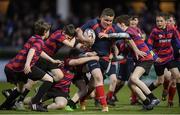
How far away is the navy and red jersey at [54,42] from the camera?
15375 millimetres

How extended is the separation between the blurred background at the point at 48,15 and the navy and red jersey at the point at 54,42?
335 inches

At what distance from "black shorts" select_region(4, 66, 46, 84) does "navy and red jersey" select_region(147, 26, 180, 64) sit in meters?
2.51

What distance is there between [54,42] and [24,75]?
0.89m

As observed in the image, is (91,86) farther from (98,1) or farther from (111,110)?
(98,1)

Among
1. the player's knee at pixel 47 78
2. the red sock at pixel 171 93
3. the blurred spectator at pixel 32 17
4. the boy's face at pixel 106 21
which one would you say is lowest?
the red sock at pixel 171 93

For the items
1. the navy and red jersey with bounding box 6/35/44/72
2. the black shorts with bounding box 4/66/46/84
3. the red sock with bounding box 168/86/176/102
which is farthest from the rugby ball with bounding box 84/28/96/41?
the red sock with bounding box 168/86/176/102

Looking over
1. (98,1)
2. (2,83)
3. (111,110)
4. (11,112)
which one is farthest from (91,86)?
(98,1)

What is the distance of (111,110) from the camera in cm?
1538

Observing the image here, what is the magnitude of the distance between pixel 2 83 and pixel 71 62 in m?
7.74

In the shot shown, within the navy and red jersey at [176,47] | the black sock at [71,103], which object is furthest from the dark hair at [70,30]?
the navy and red jersey at [176,47]

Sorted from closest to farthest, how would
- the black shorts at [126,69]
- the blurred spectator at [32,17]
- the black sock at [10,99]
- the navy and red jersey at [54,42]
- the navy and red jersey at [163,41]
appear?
the black sock at [10,99]
the navy and red jersey at [54,42]
the navy and red jersey at [163,41]
the black shorts at [126,69]
the blurred spectator at [32,17]

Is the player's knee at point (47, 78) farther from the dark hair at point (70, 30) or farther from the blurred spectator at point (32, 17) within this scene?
the blurred spectator at point (32, 17)

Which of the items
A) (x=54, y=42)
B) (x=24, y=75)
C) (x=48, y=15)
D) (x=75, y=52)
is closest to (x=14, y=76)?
(x=24, y=75)

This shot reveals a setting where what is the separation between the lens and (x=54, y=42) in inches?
610
